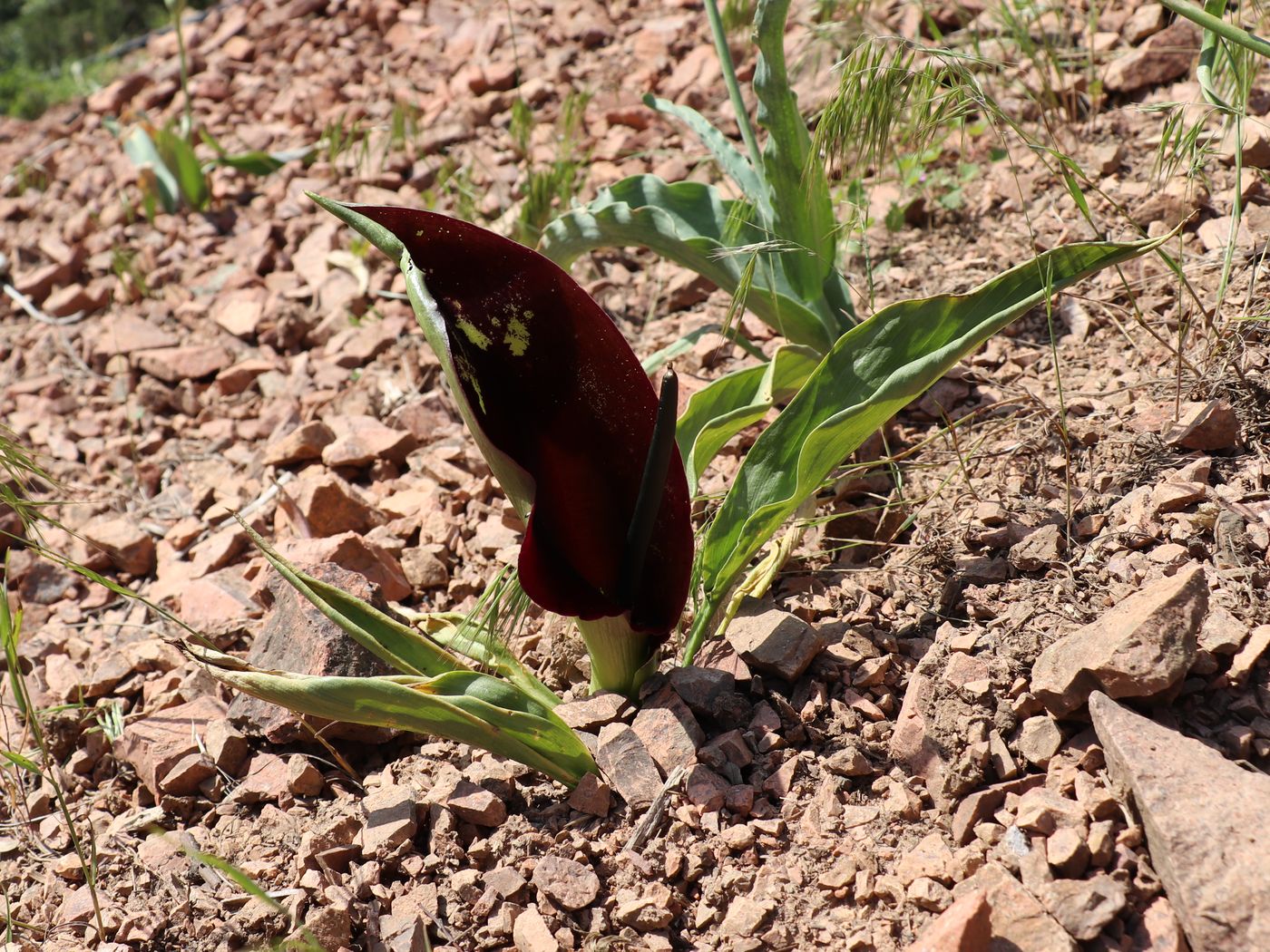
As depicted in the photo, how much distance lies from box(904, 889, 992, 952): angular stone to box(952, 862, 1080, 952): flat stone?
1 cm

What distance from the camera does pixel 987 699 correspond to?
1.23 metres

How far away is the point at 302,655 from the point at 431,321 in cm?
60

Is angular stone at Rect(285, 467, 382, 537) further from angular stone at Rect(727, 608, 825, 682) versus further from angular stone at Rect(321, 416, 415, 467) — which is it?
angular stone at Rect(727, 608, 825, 682)

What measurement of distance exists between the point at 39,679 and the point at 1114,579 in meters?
1.60

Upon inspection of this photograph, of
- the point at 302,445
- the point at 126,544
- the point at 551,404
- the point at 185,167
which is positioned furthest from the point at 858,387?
the point at 185,167

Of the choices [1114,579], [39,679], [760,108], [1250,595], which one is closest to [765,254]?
[760,108]

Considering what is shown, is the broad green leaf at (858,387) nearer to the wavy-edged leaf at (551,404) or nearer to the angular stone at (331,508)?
the wavy-edged leaf at (551,404)

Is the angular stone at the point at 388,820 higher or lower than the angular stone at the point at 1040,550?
lower

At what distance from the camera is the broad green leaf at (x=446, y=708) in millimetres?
1135

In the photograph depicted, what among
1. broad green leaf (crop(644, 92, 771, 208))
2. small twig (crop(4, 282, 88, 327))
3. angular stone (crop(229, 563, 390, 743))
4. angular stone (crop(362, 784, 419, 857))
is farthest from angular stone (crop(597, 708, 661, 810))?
small twig (crop(4, 282, 88, 327))

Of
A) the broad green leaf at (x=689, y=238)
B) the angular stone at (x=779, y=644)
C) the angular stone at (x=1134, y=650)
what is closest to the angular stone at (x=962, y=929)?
the angular stone at (x=1134, y=650)

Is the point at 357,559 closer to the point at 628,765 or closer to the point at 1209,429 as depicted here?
the point at 628,765

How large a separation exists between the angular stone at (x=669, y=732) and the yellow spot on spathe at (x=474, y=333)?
475mm

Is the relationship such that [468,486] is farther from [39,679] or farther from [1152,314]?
[1152,314]
